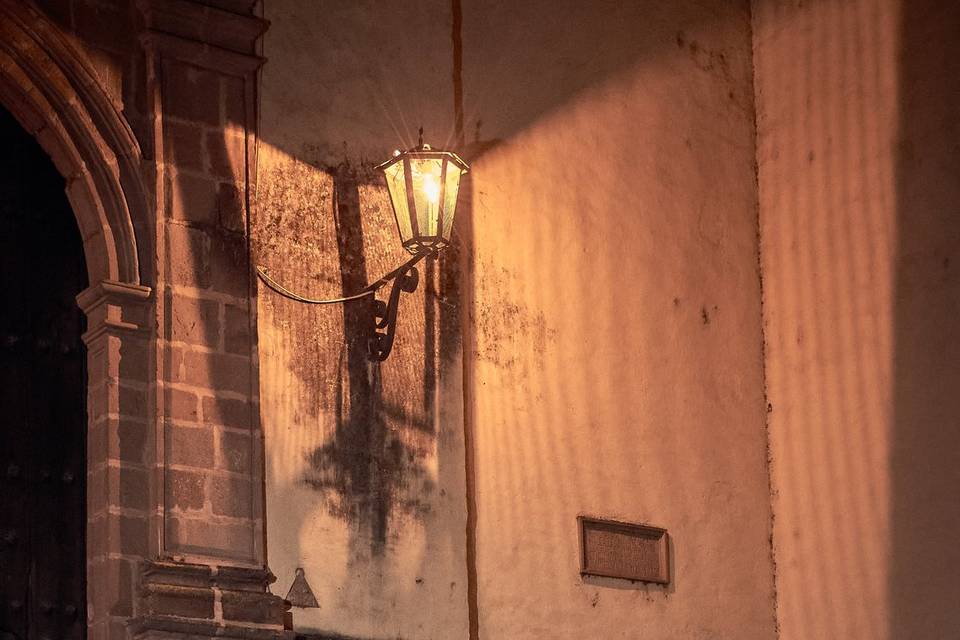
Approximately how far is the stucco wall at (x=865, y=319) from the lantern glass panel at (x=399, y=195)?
254cm

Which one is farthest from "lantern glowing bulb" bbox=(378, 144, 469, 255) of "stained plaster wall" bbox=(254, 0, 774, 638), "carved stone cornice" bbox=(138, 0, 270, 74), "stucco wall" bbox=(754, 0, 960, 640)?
"stucco wall" bbox=(754, 0, 960, 640)

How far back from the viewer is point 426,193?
22.5 feet

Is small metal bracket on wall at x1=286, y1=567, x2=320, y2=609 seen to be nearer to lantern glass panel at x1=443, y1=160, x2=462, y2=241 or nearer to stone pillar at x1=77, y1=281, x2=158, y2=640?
stone pillar at x1=77, y1=281, x2=158, y2=640

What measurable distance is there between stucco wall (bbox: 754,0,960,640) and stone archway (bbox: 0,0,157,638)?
339 centimetres

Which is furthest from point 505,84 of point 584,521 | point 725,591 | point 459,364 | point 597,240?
point 725,591

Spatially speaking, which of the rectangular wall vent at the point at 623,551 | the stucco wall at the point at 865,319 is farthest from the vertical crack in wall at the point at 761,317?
the rectangular wall vent at the point at 623,551

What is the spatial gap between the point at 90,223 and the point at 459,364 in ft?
5.53

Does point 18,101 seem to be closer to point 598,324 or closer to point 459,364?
point 459,364

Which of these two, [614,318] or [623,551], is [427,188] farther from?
[623,551]

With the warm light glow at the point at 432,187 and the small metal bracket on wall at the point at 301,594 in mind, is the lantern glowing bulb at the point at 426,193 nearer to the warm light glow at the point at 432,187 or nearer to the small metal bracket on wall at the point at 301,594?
the warm light glow at the point at 432,187

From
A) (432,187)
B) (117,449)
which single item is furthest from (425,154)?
(117,449)

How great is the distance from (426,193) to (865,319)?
2.56 m

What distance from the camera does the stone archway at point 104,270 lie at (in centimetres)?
638

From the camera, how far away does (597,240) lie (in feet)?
27.2
